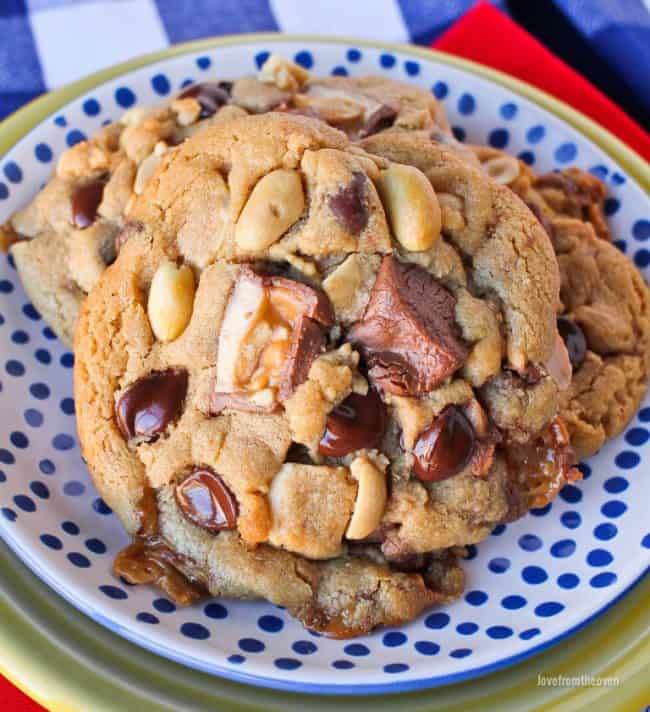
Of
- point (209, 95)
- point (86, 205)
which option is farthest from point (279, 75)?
point (86, 205)

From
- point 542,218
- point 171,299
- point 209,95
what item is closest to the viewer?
point 171,299

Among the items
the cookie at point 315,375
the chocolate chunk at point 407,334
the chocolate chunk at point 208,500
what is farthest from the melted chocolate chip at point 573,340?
the chocolate chunk at point 208,500

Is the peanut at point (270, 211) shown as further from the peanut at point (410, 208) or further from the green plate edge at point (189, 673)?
the green plate edge at point (189, 673)

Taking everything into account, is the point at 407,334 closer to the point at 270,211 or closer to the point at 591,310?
the point at 270,211

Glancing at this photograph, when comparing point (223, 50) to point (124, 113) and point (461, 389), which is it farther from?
point (461, 389)

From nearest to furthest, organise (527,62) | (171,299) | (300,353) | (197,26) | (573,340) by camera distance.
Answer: (300,353)
(171,299)
(573,340)
(527,62)
(197,26)

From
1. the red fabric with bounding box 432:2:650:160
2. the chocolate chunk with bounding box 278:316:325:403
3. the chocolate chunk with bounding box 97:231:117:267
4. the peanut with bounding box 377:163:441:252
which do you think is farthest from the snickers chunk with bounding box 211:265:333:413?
the red fabric with bounding box 432:2:650:160
